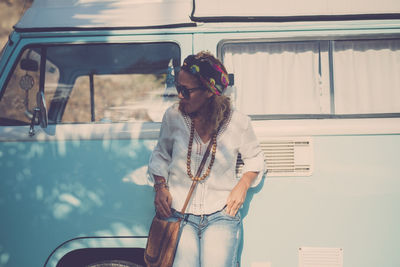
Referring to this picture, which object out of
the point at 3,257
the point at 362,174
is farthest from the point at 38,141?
the point at 362,174

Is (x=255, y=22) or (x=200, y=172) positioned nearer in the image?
(x=200, y=172)

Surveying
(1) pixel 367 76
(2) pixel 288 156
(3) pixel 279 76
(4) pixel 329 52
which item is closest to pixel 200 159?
(2) pixel 288 156

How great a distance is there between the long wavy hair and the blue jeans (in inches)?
19.2

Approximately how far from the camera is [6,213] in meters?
2.43

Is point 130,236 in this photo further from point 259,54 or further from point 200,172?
point 259,54

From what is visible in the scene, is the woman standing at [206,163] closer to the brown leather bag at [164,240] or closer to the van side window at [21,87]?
the brown leather bag at [164,240]

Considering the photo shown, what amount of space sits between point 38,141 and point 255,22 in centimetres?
164

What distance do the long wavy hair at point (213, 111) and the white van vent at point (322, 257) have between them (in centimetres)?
100

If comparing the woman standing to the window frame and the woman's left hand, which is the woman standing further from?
the window frame

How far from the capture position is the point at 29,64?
2555 millimetres

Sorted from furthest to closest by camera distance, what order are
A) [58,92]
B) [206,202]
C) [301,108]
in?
[58,92] → [301,108] → [206,202]

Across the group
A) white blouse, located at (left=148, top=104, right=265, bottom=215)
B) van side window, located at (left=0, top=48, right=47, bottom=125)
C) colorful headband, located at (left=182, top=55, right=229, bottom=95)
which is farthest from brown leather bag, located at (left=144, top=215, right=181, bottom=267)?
van side window, located at (left=0, top=48, right=47, bottom=125)

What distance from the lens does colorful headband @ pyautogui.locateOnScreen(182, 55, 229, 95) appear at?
2.04m

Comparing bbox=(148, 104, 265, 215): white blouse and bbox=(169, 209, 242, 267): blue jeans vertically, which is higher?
bbox=(148, 104, 265, 215): white blouse
